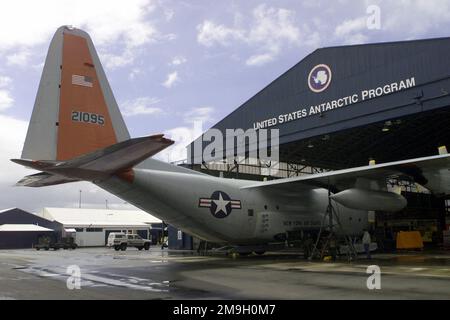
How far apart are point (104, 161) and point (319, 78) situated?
686 inches

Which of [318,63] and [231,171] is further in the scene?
[231,171]

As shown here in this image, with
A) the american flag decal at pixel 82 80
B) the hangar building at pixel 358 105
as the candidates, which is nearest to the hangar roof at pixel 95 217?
the hangar building at pixel 358 105

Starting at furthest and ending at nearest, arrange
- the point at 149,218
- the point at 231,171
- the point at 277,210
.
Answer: the point at 149,218 < the point at 231,171 < the point at 277,210

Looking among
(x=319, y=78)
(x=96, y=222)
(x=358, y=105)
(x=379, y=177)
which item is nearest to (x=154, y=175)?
(x=379, y=177)

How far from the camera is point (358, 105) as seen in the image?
1021 inches

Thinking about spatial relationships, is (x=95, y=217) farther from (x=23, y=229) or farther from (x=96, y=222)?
(x=23, y=229)

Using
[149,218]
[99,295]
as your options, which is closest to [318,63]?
[99,295]

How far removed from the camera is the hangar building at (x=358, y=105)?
23031 millimetres

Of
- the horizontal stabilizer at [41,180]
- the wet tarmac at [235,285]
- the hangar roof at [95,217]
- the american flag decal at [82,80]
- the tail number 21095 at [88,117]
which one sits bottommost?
the wet tarmac at [235,285]

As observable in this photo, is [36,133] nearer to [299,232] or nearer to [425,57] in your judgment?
[299,232]

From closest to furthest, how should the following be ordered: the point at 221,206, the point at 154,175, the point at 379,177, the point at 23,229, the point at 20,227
Answer: the point at 154,175
the point at 221,206
the point at 379,177
the point at 23,229
the point at 20,227

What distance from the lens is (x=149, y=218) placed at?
7894 centimetres

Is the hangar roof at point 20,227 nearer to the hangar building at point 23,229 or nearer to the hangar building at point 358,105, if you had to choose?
the hangar building at point 23,229

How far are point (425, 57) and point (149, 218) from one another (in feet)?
206
